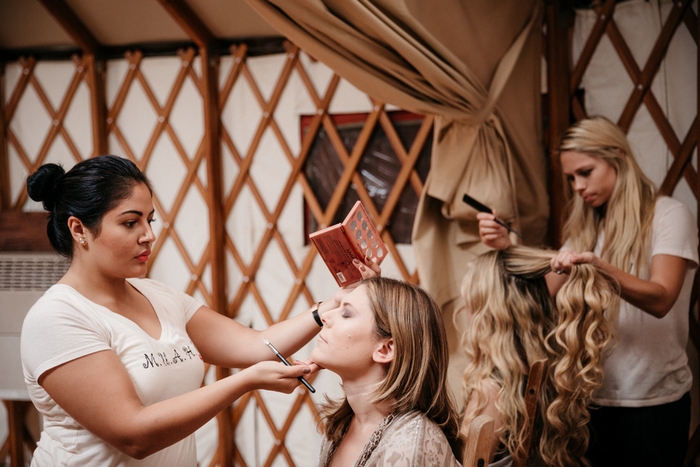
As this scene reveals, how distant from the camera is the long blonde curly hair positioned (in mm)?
1788

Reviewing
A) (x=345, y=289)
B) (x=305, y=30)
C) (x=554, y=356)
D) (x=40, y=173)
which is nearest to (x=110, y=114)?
(x=305, y=30)

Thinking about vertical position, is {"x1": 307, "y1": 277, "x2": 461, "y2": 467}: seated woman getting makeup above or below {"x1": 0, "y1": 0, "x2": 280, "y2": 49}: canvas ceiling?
below

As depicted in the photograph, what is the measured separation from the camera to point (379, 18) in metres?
1.69

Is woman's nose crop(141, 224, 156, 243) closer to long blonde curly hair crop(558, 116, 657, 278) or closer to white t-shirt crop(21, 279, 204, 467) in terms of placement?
white t-shirt crop(21, 279, 204, 467)

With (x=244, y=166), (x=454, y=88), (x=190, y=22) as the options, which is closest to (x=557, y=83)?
(x=454, y=88)

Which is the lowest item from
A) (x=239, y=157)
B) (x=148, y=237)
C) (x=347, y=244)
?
(x=347, y=244)

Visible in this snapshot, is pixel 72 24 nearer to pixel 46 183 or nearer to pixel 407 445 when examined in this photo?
pixel 46 183

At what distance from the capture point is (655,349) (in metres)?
1.79

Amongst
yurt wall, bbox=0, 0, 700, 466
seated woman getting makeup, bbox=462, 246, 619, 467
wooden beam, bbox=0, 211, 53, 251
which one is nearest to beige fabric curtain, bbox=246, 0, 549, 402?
yurt wall, bbox=0, 0, 700, 466

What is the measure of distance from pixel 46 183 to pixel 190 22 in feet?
4.53

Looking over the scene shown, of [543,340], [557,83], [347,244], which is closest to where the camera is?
[347,244]

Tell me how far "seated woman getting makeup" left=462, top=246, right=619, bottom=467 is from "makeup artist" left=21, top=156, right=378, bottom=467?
17.4 inches

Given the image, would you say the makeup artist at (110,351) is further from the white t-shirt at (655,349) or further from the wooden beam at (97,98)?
the wooden beam at (97,98)

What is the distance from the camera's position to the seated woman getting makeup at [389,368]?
3.94 ft
